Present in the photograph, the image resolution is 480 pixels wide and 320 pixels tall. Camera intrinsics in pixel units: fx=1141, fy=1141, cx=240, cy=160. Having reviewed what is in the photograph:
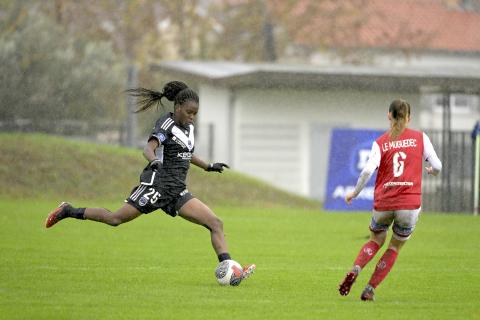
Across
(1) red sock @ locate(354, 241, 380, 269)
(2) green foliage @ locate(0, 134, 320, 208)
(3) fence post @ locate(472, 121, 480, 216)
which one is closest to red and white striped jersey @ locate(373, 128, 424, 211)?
(1) red sock @ locate(354, 241, 380, 269)

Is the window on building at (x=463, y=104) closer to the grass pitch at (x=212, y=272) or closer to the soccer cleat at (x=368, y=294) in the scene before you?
the grass pitch at (x=212, y=272)

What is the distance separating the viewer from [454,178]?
3006 cm

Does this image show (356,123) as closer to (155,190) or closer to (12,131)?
(12,131)

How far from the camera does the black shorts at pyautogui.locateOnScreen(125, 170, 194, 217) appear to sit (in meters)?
12.2

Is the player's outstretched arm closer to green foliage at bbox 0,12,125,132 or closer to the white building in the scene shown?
the white building

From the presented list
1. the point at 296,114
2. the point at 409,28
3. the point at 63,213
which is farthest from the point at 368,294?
the point at 409,28

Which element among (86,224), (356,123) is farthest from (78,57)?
(86,224)

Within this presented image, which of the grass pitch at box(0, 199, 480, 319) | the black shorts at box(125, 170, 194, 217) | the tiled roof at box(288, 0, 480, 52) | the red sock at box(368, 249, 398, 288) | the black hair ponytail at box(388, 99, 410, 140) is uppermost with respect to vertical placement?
the tiled roof at box(288, 0, 480, 52)

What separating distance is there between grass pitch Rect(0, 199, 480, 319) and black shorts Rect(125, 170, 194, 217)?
2.79 ft

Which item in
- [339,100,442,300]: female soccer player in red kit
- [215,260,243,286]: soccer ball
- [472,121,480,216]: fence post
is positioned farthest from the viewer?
[472,121,480,216]: fence post

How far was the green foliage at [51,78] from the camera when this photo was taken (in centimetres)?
3966

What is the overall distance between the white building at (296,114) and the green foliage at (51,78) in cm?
508

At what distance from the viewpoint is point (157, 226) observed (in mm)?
22203

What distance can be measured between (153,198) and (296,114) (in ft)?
88.3
